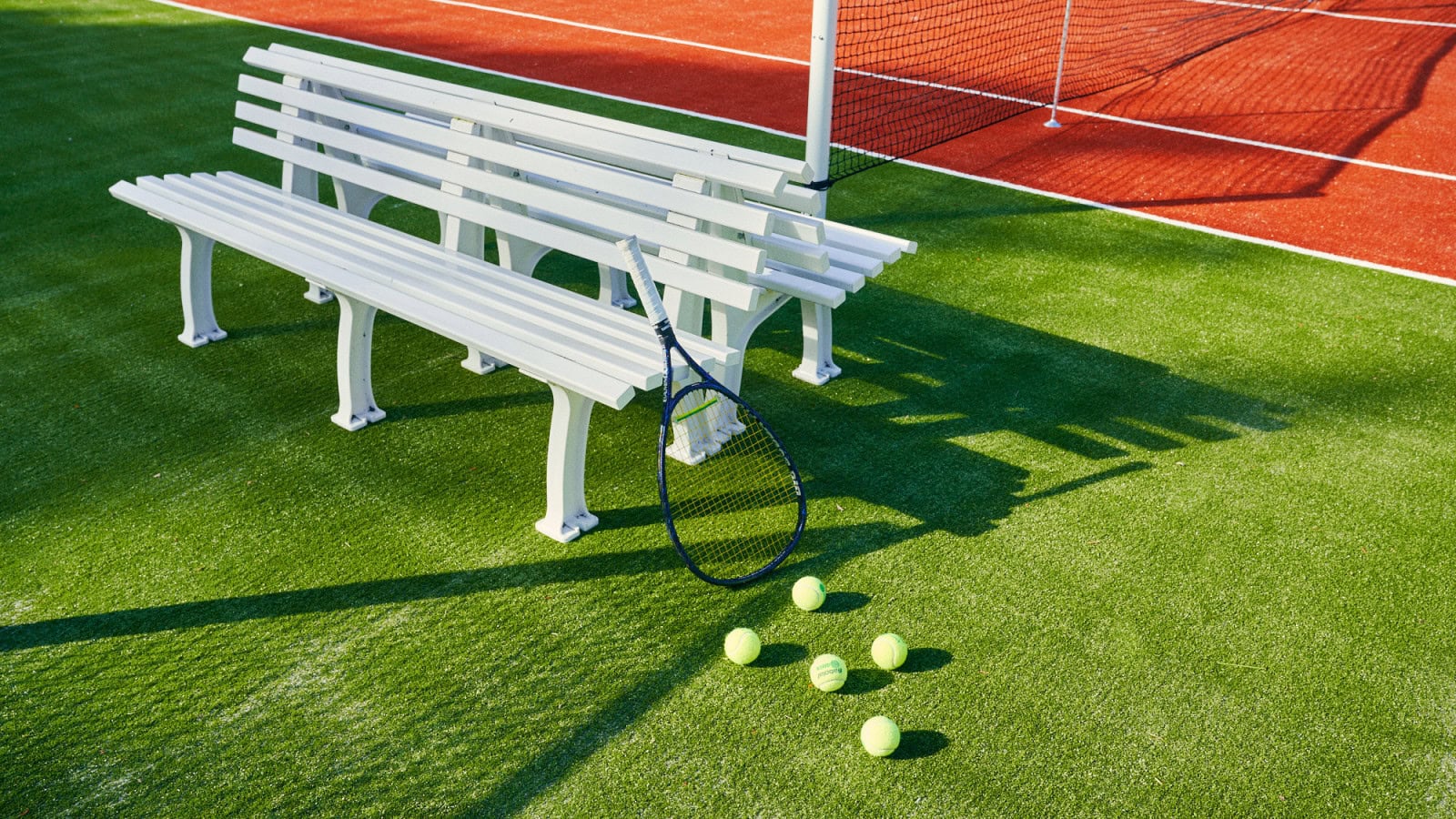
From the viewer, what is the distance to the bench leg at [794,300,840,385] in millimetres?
5535

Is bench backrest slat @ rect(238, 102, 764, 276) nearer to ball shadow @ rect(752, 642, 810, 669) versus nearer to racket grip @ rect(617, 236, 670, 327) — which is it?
racket grip @ rect(617, 236, 670, 327)

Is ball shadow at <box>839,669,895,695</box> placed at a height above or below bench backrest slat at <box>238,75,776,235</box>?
below

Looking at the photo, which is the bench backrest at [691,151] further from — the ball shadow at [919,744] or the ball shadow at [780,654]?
the ball shadow at [919,744]

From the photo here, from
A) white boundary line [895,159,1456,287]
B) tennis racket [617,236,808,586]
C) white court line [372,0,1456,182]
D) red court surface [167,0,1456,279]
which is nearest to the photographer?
tennis racket [617,236,808,586]

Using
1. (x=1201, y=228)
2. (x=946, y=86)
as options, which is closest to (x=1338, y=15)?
(x=946, y=86)

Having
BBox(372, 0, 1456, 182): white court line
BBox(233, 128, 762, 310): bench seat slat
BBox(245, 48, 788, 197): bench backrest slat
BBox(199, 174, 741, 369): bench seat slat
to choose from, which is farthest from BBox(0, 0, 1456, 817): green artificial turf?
BBox(372, 0, 1456, 182): white court line

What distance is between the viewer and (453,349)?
19.7ft

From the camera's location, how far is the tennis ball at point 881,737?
11.4 ft

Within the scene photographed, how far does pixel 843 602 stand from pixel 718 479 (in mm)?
961

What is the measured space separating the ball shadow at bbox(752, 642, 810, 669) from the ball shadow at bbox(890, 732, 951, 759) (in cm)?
49

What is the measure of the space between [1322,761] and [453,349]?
173 inches

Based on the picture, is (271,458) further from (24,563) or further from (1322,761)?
(1322,761)

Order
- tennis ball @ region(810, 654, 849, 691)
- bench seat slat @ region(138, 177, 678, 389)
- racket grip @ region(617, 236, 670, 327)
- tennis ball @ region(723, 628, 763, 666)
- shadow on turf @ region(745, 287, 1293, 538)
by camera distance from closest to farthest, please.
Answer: tennis ball @ region(810, 654, 849, 691) < tennis ball @ region(723, 628, 763, 666) < racket grip @ region(617, 236, 670, 327) < bench seat slat @ region(138, 177, 678, 389) < shadow on turf @ region(745, 287, 1293, 538)

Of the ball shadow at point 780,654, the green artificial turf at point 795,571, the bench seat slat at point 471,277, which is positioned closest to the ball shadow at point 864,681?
the green artificial turf at point 795,571
